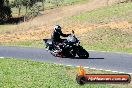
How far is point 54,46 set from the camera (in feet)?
80.2

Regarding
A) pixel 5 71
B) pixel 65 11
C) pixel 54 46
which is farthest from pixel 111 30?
pixel 65 11

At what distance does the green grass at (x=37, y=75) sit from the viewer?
51.6ft

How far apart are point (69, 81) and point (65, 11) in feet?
175

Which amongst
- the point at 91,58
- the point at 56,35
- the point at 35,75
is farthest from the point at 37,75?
the point at 56,35

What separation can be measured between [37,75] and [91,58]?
6.69 m

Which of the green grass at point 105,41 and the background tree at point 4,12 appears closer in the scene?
the green grass at point 105,41

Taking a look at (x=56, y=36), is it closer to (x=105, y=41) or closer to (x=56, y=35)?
(x=56, y=35)

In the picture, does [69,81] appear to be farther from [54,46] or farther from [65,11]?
[65,11]

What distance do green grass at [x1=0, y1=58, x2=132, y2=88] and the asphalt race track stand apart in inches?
63.2

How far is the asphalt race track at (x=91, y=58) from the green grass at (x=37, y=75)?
5.27ft

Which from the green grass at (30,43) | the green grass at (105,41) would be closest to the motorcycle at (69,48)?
the green grass at (105,41)

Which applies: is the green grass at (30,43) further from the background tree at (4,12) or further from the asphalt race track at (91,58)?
the background tree at (4,12)

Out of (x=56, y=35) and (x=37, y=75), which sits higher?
(x=56, y=35)

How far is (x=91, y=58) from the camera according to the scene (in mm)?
23703
